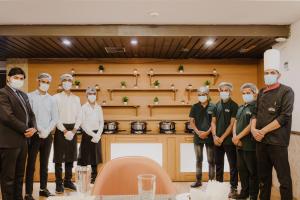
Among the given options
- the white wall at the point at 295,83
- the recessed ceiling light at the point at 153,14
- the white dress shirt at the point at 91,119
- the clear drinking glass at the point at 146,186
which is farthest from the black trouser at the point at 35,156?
the white wall at the point at 295,83

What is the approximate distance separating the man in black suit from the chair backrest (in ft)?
6.40

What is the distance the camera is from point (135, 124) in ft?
21.2

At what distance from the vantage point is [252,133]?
389 centimetres

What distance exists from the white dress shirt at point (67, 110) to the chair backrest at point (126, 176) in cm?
290

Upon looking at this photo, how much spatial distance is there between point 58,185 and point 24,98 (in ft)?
5.23

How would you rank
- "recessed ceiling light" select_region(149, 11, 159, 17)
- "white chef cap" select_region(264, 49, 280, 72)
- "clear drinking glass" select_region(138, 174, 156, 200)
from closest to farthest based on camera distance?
"clear drinking glass" select_region(138, 174, 156, 200), "white chef cap" select_region(264, 49, 280, 72), "recessed ceiling light" select_region(149, 11, 159, 17)

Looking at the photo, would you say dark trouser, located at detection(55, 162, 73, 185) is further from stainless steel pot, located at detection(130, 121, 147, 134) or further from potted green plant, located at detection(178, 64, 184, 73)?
potted green plant, located at detection(178, 64, 184, 73)

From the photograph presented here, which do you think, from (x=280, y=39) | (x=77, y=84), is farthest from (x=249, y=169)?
(x=77, y=84)

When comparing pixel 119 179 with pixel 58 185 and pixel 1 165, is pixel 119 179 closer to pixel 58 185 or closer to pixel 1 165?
pixel 1 165

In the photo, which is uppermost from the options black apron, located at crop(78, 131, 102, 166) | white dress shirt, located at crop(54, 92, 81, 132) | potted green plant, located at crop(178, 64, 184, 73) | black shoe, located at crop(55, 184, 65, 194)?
potted green plant, located at crop(178, 64, 184, 73)

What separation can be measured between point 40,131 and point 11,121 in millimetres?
727

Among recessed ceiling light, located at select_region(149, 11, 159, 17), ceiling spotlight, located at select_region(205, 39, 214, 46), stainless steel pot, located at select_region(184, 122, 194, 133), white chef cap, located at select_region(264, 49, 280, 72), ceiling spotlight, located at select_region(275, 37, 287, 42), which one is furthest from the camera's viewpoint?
stainless steel pot, located at select_region(184, 122, 194, 133)

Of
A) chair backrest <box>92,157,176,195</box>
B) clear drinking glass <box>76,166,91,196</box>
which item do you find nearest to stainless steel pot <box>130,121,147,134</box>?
chair backrest <box>92,157,176,195</box>

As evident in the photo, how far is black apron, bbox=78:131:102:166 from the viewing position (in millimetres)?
5262
